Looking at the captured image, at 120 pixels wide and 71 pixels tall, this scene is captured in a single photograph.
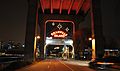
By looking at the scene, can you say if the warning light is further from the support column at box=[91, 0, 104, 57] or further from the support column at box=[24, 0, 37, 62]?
the support column at box=[91, 0, 104, 57]

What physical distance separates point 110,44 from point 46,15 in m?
46.5

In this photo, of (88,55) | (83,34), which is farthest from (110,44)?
(88,55)

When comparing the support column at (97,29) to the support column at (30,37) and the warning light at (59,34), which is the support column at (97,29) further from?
the warning light at (59,34)

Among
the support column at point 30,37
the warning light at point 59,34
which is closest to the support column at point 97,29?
the support column at point 30,37

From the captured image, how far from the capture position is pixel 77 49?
276ft

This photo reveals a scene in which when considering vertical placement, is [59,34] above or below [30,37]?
above

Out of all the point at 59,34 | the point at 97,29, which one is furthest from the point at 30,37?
the point at 59,34

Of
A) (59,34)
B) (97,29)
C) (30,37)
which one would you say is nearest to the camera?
(97,29)

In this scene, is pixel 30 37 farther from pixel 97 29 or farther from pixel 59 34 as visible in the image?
pixel 59 34

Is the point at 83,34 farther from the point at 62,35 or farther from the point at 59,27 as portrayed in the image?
the point at 59,27

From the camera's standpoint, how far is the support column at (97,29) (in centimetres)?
4528

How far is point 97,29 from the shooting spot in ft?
152

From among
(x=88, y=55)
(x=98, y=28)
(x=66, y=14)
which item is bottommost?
(x=88, y=55)

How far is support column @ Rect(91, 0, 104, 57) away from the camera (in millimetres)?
45281
